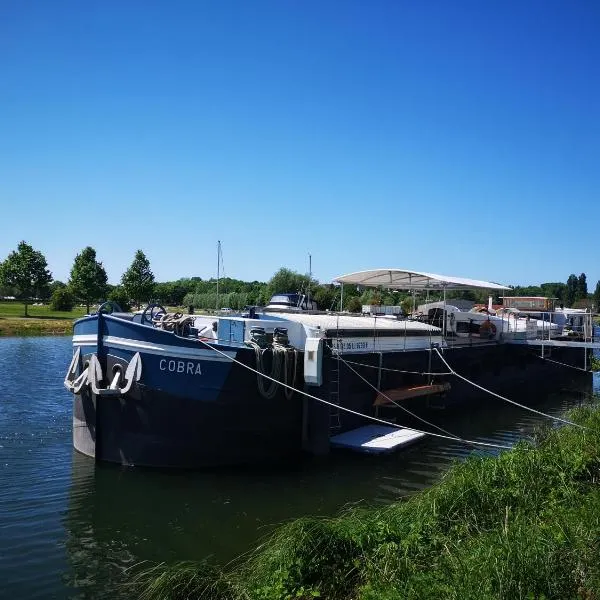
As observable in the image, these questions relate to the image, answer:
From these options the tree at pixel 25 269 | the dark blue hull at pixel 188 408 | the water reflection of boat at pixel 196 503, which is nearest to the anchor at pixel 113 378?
the dark blue hull at pixel 188 408

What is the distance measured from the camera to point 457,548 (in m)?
6.55

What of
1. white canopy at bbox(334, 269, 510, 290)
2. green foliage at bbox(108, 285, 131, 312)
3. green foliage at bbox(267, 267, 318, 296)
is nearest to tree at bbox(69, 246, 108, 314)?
green foliage at bbox(108, 285, 131, 312)

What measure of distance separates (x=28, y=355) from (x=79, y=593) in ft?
92.9

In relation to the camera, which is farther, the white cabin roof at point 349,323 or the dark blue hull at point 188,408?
the white cabin roof at point 349,323

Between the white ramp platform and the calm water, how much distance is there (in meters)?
0.36

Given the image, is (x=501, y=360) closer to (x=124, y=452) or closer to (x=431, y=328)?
(x=431, y=328)

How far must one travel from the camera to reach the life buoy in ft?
85.3

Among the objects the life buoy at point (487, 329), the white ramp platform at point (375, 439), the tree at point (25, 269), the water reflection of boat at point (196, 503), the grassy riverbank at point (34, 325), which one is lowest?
the water reflection of boat at point (196, 503)

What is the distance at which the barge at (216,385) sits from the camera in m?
13.0

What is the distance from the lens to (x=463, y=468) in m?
9.31

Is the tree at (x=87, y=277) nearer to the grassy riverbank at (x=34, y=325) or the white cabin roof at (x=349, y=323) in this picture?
the grassy riverbank at (x=34, y=325)

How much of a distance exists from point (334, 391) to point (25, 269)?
5507cm

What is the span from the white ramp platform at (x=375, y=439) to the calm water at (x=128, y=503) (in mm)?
361

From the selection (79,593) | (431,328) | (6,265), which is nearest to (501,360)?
(431,328)
